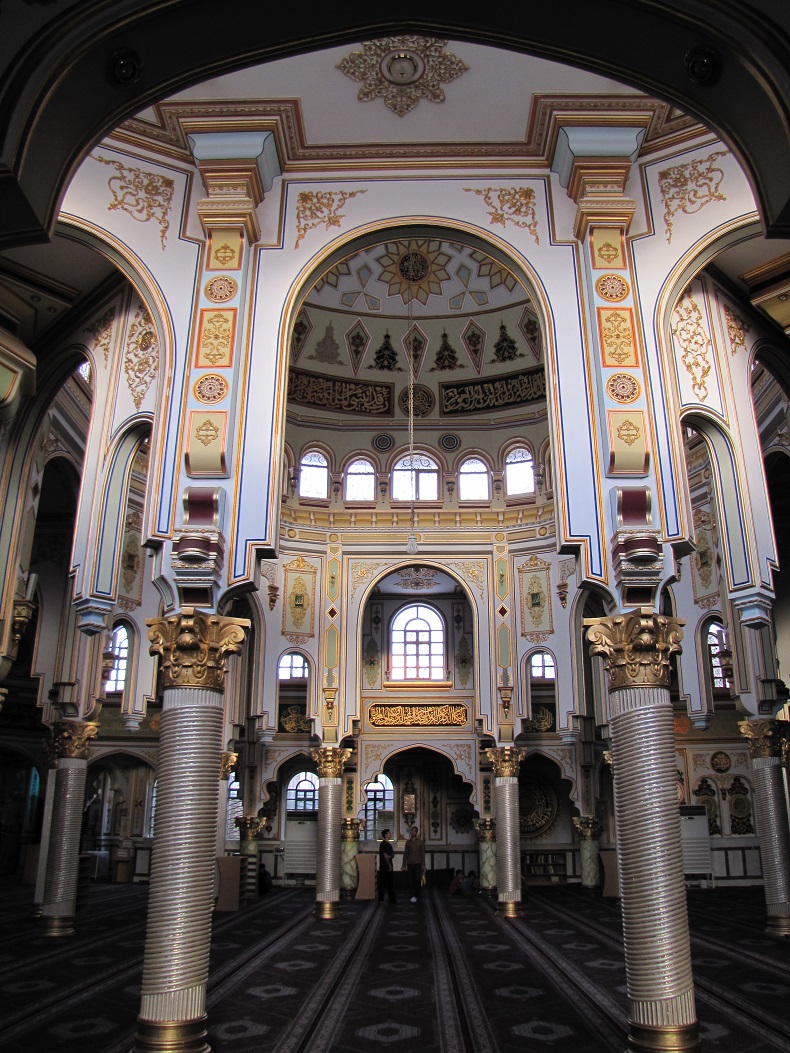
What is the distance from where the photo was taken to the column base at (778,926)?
413 inches

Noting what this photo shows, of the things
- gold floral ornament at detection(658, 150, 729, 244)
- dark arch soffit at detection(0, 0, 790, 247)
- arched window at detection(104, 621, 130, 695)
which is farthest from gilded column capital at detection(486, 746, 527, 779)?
dark arch soffit at detection(0, 0, 790, 247)

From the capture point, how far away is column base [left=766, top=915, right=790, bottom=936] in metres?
10.5

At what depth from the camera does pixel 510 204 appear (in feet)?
26.8

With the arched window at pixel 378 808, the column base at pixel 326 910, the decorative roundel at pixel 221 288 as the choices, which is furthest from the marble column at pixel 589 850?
the decorative roundel at pixel 221 288

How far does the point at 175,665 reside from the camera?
6.38m

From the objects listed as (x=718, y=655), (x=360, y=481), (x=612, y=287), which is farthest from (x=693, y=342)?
(x=718, y=655)

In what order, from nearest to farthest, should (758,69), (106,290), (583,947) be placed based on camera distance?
(758,69) < (106,290) < (583,947)

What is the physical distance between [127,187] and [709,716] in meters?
10.2

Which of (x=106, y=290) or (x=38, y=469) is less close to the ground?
(x=106, y=290)

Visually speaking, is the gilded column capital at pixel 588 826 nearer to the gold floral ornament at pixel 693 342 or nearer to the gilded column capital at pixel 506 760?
the gilded column capital at pixel 506 760

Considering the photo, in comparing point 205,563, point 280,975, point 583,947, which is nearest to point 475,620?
point 583,947

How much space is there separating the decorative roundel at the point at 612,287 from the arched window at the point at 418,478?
33.4 feet

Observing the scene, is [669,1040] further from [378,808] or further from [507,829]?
[378,808]

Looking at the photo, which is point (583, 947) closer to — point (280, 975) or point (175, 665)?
point (280, 975)
